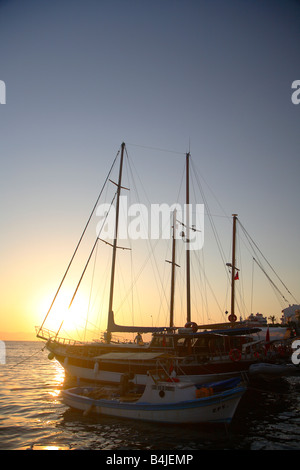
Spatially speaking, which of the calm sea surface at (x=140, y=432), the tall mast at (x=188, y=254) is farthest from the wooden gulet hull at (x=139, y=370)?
the tall mast at (x=188, y=254)

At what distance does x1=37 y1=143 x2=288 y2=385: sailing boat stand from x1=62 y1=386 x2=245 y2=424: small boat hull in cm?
388

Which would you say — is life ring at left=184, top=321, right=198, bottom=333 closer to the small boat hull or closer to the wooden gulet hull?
the wooden gulet hull

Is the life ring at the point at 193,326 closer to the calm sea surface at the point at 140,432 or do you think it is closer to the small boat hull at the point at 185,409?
the calm sea surface at the point at 140,432

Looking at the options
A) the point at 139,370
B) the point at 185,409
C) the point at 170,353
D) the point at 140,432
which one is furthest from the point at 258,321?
the point at 140,432

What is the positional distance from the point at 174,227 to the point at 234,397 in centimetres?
3007

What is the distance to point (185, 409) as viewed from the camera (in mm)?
16969

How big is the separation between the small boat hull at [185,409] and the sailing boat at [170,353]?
12.7 feet

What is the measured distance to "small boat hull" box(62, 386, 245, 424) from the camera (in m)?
16.7

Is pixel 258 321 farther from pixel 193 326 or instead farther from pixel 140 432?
pixel 140 432

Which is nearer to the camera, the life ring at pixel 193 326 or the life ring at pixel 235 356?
the life ring at pixel 235 356

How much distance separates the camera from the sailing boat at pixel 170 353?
25.9 meters

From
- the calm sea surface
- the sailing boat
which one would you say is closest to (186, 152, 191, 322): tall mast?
the sailing boat

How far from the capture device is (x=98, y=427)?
706 inches
